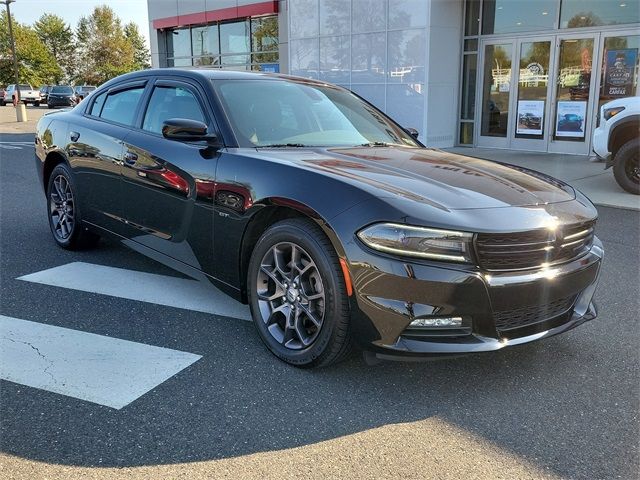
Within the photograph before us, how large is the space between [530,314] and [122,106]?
141 inches

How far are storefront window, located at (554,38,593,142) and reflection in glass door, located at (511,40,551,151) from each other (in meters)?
0.34

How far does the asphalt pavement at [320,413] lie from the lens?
99.1 inches

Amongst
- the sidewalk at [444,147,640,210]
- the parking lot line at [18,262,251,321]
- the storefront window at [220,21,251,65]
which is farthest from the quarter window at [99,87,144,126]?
the storefront window at [220,21,251,65]

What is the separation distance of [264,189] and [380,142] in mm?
1317

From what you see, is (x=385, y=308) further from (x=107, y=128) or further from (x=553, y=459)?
(x=107, y=128)

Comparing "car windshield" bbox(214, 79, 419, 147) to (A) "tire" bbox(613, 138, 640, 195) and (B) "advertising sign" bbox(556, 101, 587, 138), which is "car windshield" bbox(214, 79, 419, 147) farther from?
(B) "advertising sign" bbox(556, 101, 587, 138)

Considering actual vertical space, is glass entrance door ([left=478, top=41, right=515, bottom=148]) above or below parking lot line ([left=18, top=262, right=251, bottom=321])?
above

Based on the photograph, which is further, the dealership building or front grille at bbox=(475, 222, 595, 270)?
the dealership building

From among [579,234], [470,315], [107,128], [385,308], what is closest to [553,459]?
[470,315]

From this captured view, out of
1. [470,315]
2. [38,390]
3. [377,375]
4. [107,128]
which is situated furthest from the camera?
[107,128]

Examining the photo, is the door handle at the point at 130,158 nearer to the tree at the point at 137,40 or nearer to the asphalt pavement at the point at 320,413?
the asphalt pavement at the point at 320,413

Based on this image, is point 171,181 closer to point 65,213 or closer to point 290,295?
point 290,295

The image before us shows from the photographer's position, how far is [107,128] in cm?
483

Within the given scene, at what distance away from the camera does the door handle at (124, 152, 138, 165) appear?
4336 millimetres
